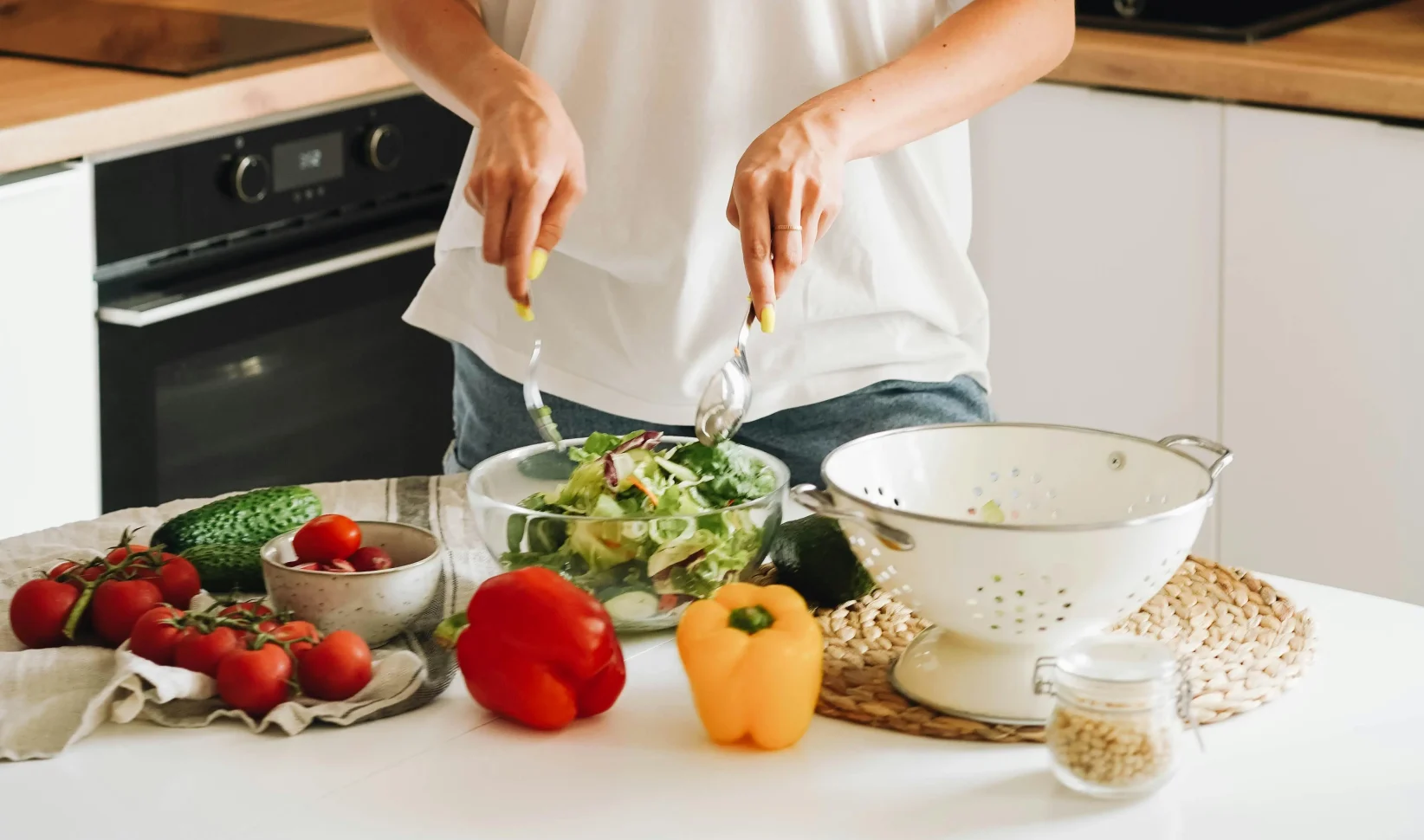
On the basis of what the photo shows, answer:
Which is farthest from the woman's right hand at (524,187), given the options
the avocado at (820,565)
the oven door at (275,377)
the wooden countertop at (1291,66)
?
the wooden countertop at (1291,66)

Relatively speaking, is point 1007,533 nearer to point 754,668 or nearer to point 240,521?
point 754,668

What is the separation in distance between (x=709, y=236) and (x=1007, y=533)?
0.55m

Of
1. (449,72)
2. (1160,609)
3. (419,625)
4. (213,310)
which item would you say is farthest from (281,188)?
(1160,609)

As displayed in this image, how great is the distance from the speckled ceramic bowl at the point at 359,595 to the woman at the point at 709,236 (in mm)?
379

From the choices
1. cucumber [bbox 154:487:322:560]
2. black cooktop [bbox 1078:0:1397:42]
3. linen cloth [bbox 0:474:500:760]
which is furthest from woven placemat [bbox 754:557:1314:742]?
black cooktop [bbox 1078:0:1397:42]

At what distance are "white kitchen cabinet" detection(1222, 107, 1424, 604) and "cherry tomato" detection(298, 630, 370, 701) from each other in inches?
62.4

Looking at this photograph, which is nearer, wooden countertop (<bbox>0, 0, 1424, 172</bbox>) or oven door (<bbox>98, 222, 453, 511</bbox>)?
wooden countertop (<bbox>0, 0, 1424, 172</bbox>)

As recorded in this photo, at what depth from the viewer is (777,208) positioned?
1.10 metres

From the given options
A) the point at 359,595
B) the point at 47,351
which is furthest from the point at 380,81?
the point at 359,595

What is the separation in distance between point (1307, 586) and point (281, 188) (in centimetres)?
147

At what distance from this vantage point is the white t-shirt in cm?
142

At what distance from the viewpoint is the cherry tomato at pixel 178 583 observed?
114 cm

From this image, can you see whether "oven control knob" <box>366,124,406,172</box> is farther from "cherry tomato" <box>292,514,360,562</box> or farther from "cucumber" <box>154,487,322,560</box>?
"cherry tomato" <box>292,514,360,562</box>

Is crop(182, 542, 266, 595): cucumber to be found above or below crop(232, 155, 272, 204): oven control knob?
below
